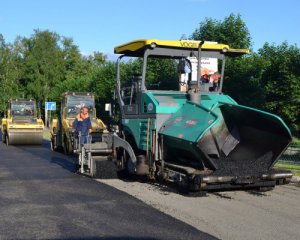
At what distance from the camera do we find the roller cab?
23125 mm

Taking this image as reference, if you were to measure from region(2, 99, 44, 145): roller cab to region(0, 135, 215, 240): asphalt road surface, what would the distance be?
41.3 ft

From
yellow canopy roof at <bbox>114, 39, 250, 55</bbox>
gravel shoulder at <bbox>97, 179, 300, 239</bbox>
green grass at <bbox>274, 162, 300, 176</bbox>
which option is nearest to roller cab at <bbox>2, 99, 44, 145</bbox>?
green grass at <bbox>274, 162, 300, 176</bbox>

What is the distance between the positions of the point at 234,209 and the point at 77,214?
97.0 inches

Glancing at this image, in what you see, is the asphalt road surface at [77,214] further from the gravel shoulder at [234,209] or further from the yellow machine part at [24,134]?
the yellow machine part at [24,134]

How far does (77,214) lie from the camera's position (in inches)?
283

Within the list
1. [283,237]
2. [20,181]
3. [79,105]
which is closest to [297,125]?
[79,105]

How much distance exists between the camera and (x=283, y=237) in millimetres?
6016

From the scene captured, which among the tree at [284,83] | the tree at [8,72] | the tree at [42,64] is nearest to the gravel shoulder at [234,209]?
the tree at [284,83]

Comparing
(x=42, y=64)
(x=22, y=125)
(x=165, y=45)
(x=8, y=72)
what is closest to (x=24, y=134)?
(x=22, y=125)

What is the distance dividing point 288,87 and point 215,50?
1590 cm

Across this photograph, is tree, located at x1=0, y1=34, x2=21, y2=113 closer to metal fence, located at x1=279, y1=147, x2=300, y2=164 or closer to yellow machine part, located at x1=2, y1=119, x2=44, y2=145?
yellow machine part, located at x1=2, y1=119, x2=44, y2=145

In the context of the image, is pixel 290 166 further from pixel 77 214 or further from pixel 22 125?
pixel 22 125

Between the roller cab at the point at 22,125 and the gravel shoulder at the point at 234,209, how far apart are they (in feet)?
46.3

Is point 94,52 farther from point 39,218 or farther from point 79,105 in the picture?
point 39,218
